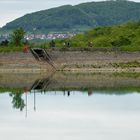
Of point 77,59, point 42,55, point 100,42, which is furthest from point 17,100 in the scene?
point 100,42

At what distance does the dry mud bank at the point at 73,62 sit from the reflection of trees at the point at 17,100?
28.2m

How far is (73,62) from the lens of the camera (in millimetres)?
78875

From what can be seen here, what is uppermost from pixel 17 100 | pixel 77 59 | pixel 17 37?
pixel 17 37

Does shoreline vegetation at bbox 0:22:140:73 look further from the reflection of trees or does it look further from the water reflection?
the reflection of trees

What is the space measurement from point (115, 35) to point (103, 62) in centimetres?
2026

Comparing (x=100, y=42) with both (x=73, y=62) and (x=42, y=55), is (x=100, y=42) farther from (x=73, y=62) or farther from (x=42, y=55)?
(x=42, y=55)

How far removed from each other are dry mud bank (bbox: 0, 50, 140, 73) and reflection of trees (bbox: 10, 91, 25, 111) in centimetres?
2822

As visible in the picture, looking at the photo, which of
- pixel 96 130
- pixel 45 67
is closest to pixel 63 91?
pixel 96 130

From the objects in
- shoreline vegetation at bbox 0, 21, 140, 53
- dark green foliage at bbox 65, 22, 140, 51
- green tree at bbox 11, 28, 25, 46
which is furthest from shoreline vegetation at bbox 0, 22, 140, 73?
green tree at bbox 11, 28, 25, 46

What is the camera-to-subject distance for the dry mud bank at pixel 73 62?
7769 cm

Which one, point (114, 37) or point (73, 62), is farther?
point (114, 37)

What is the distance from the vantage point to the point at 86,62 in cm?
7912

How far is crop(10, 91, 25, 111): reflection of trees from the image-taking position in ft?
132

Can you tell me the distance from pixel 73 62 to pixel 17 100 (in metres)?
35.2
